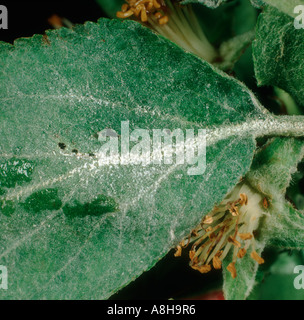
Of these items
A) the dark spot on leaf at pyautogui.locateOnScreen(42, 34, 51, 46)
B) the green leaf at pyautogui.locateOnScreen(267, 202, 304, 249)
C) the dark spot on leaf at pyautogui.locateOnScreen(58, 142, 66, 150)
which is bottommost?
the green leaf at pyautogui.locateOnScreen(267, 202, 304, 249)

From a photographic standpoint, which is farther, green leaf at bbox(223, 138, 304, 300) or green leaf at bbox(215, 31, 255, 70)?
green leaf at bbox(215, 31, 255, 70)

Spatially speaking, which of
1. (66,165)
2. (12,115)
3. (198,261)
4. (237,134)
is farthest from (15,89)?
(198,261)

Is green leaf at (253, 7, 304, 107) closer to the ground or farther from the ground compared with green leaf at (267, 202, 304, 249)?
farther from the ground

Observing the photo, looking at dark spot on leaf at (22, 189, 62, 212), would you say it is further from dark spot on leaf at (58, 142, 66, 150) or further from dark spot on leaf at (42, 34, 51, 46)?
dark spot on leaf at (42, 34, 51, 46)

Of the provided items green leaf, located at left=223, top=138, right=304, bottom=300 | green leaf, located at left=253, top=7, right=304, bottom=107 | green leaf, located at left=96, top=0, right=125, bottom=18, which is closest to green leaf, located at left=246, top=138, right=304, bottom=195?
green leaf, located at left=223, top=138, right=304, bottom=300

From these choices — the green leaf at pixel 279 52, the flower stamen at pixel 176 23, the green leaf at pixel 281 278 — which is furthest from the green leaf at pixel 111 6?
the green leaf at pixel 281 278

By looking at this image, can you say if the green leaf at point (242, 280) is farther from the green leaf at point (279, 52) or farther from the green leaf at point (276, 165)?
the green leaf at point (279, 52)

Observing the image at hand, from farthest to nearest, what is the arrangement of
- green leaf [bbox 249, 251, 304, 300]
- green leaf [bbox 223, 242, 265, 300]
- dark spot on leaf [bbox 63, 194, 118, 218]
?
green leaf [bbox 249, 251, 304, 300]
green leaf [bbox 223, 242, 265, 300]
dark spot on leaf [bbox 63, 194, 118, 218]

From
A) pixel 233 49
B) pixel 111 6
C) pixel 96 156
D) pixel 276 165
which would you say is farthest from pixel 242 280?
pixel 111 6
